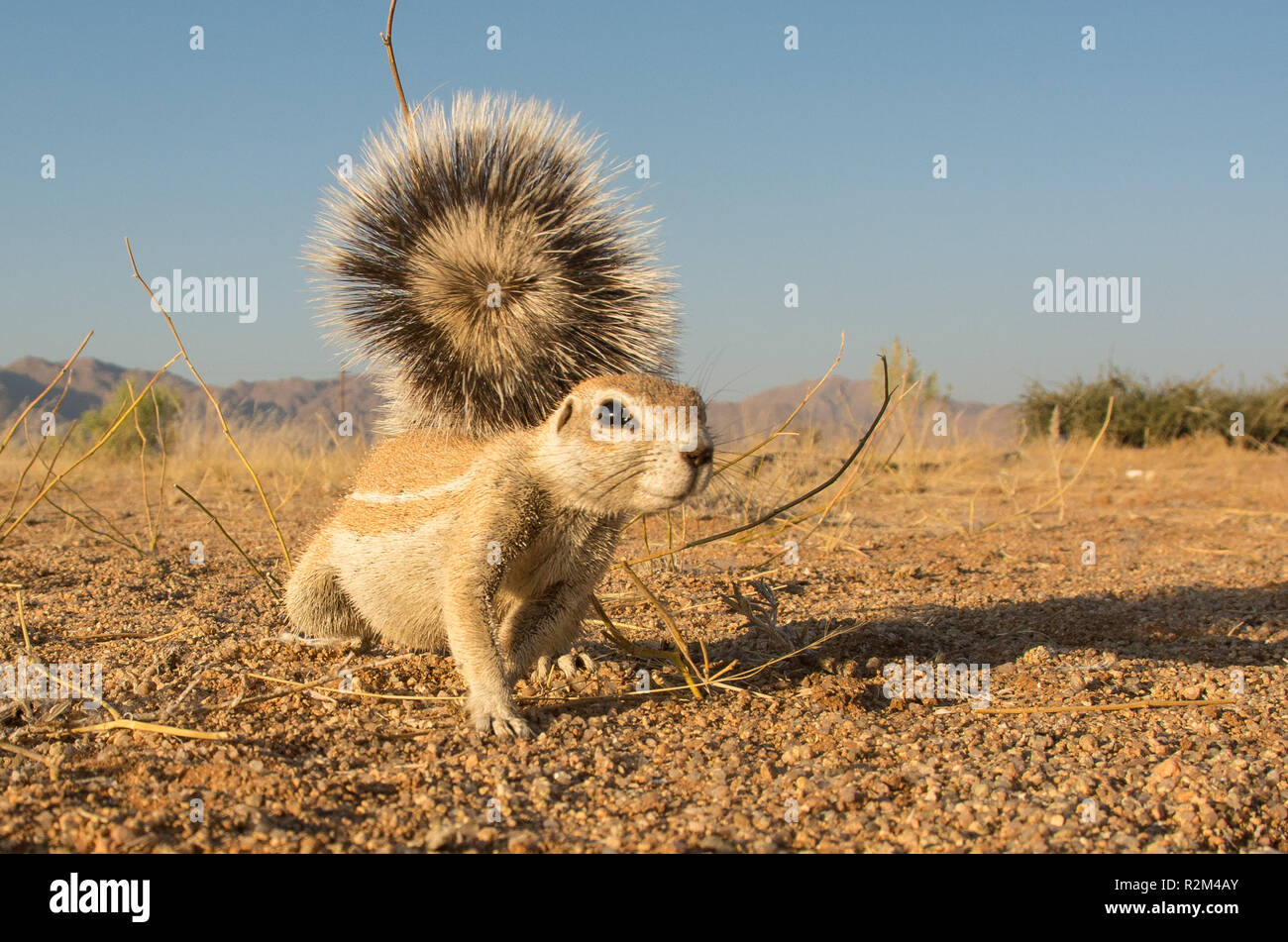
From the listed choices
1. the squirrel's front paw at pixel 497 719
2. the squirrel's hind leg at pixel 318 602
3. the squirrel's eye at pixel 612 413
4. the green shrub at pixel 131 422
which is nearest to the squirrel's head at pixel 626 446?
the squirrel's eye at pixel 612 413

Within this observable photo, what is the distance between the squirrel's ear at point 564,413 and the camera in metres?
2.91

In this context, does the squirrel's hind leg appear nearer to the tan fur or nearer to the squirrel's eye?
the tan fur

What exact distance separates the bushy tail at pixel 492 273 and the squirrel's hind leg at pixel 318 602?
3.17 feet

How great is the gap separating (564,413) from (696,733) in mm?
1125

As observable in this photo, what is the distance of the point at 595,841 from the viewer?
2.22m

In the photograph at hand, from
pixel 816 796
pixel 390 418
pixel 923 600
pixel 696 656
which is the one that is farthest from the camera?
pixel 923 600

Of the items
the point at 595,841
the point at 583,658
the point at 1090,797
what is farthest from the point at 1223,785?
the point at 583,658

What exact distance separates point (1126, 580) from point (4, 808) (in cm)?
602

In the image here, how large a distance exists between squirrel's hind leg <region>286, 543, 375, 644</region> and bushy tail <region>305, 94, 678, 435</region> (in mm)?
967

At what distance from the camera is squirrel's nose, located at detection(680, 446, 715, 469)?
8.94ft

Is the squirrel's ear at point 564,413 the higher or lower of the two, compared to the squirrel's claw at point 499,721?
higher

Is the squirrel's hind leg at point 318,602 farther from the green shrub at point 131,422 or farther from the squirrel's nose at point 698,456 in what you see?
the green shrub at point 131,422

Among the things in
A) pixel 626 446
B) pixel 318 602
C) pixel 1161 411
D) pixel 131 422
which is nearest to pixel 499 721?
pixel 626 446

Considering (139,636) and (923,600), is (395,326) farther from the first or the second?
(923,600)
